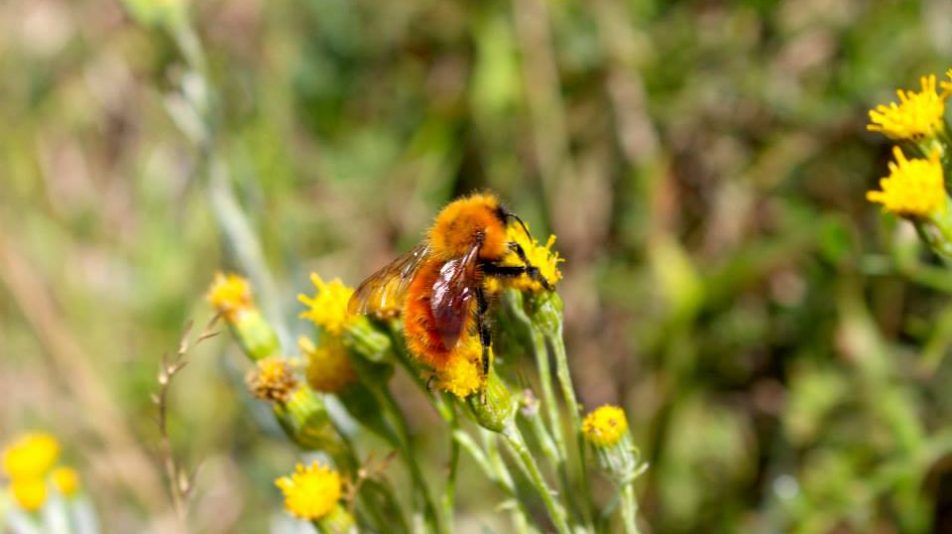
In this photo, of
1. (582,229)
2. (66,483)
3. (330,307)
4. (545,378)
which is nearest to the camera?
(545,378)

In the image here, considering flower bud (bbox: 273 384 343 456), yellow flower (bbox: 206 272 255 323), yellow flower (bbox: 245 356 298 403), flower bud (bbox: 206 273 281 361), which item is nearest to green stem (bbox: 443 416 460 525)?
flower bud (bbox: 273 384 343 456)

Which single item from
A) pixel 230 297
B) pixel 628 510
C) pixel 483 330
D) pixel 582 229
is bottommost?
pixel 628 510

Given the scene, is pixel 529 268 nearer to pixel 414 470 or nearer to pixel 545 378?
pixel 545 378

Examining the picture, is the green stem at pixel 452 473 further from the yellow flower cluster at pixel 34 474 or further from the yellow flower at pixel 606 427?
the yellow flower cluster at pixel 34 474

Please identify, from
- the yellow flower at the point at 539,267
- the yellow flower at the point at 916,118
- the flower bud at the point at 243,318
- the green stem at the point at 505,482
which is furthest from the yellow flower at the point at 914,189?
the flower bud at the point at 243,318

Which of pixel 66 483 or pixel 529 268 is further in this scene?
pixel 66 483

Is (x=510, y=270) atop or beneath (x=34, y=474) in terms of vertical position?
beneath

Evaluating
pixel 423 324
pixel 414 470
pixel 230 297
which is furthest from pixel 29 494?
pixel 423 324
